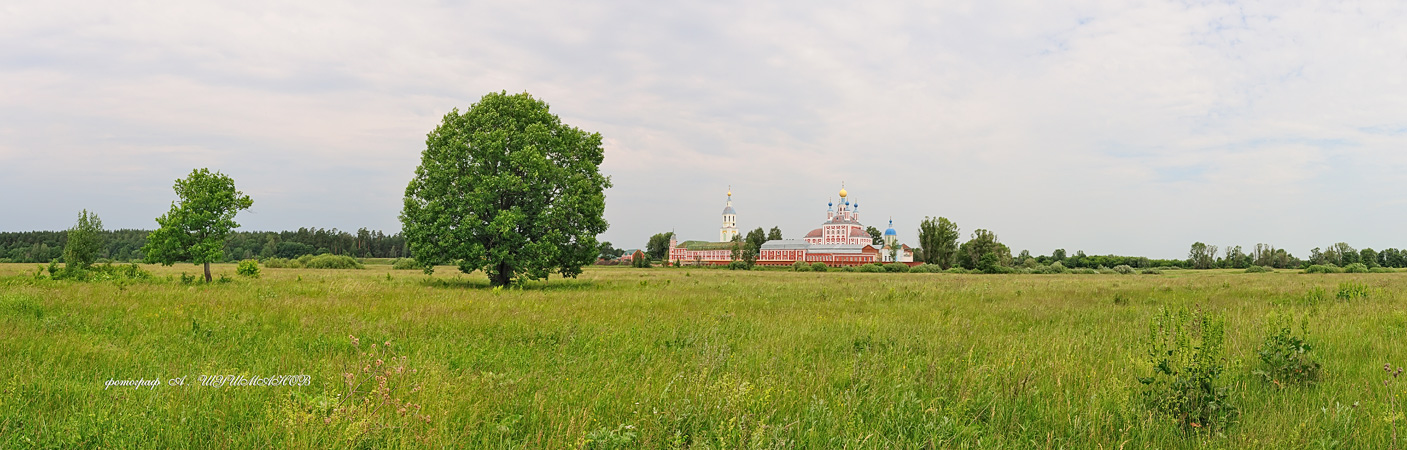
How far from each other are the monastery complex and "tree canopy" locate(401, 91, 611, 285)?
355 ft

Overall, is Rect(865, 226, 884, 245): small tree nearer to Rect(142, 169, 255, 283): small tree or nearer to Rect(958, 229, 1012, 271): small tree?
Rect(958, 229, 1012, 271): small tree

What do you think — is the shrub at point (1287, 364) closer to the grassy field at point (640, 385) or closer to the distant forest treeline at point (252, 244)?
the grassy field at point (640, 385)

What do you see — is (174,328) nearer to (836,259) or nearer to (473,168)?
(473,168)

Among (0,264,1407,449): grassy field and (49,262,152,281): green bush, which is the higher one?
(49,262,152,281): green bush

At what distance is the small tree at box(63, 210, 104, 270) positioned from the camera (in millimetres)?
23766

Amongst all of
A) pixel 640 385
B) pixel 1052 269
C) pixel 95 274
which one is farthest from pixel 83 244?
pixel 1052 269

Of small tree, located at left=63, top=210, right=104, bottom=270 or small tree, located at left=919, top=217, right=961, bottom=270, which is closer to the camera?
small tree, located at left=63, top=210, right=104, bottom=270

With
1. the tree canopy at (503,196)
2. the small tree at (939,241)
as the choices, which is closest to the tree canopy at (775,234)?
the small tree at (939,241)

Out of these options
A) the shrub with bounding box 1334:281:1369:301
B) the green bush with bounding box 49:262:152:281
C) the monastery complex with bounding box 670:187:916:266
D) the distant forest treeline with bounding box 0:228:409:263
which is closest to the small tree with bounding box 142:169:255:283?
the green bush with bounding box 49:262:152:281

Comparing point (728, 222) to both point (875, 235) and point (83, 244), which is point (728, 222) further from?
point (83, 244)

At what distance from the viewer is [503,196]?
25.9m

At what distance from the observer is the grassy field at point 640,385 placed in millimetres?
4414

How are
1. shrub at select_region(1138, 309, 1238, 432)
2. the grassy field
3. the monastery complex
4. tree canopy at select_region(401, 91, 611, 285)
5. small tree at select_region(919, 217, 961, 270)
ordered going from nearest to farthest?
the grassy field → shrub at select_region(1138, 309, 1238, 432) → tree canopy at select_region(401, 91, 611, 285) → small tree at select_region(919, 217, 961, 270) → the monastery complex

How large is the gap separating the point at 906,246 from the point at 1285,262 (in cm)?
7248
